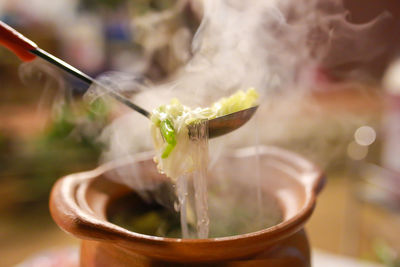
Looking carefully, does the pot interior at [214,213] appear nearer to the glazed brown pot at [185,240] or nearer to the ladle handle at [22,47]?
the glazed brown pot at [185,240]

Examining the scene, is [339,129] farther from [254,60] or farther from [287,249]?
[287,249]

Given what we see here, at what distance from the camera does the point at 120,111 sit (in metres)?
1.71

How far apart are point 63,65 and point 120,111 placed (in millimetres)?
934

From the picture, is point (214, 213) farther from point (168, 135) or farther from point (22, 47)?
point (22, 47)

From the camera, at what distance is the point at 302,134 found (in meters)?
4.06

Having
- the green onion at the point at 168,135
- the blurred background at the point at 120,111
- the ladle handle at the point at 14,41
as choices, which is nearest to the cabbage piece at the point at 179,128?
the green onion at the point at 168,135

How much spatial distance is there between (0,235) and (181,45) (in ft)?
7.36

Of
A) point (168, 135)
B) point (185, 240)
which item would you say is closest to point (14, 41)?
point (168, 135)

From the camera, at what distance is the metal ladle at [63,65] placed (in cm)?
77

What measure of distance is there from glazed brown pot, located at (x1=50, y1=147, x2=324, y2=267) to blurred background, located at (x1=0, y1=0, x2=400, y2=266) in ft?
1.38

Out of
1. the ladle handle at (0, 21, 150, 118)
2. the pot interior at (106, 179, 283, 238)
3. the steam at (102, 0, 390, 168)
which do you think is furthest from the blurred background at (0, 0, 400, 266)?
the ladle handle at (0, 21, 150, 118)

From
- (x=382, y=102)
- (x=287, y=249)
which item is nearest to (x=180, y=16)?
(x=287, y=249)

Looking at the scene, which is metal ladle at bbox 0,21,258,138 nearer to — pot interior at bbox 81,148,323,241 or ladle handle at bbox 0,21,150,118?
ladle handle at bbox 0,21,150,118

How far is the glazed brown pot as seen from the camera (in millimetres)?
656
